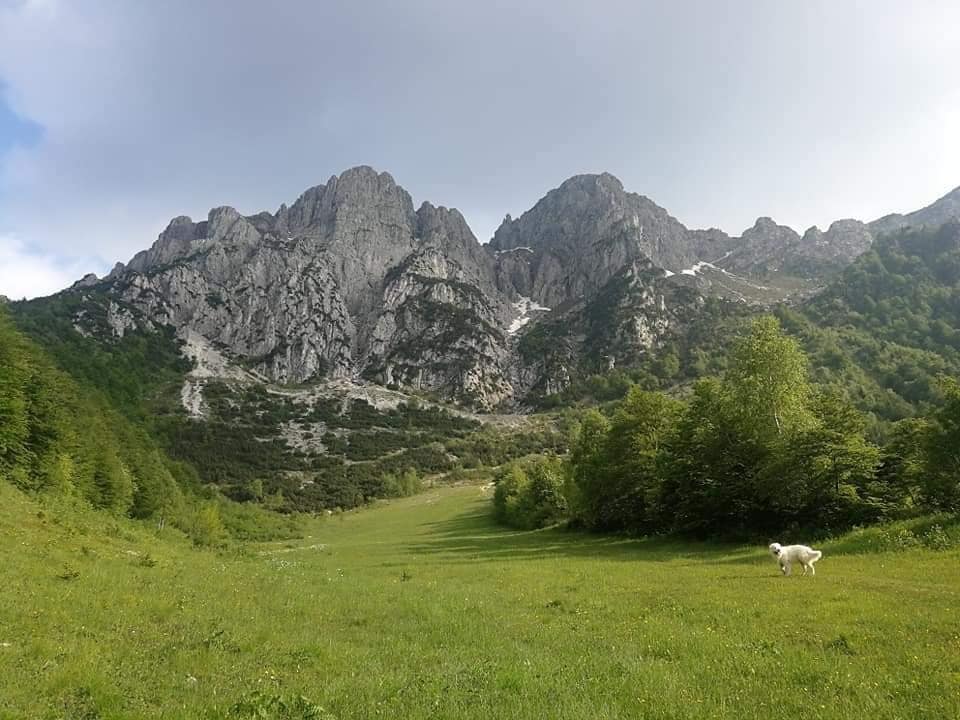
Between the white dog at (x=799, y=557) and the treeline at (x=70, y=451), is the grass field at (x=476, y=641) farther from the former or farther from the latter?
the treeline at (x=70, y=451)

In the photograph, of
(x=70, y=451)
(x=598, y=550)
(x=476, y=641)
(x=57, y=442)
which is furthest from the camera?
(x=70, y=451)

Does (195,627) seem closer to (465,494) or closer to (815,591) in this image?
(815,591)

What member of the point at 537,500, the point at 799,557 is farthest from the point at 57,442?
the point at 537,500

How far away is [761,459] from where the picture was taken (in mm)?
39812

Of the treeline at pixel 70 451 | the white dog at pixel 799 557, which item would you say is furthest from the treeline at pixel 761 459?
the treeline at pixel 70 451

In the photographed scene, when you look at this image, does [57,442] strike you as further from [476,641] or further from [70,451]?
[476,641]

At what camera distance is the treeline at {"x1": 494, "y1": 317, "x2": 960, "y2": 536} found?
34375 millimetres

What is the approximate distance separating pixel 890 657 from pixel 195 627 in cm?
1759

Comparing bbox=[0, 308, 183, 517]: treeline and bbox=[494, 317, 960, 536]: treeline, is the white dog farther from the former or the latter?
bbox=[0, 308, 183, 517]: treeline

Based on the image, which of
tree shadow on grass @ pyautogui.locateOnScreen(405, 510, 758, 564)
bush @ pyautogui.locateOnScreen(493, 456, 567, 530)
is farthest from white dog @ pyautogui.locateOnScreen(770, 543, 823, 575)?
bush @ pyautogui.locateOnScreen(493, 456, 567, 530)

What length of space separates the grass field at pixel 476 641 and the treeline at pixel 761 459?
9.99 metres

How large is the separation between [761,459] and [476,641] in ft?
105

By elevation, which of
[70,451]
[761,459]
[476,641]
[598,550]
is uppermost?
[70,451]

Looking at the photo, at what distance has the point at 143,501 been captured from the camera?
63094 millimetres
